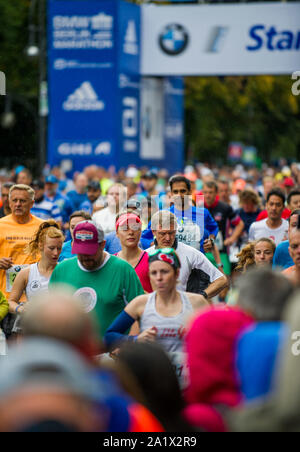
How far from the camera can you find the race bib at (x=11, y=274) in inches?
363

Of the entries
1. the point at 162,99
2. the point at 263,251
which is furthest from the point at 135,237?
the point at 162,99

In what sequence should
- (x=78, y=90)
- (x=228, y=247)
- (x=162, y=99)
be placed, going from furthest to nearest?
(x=162, y=99) → (x=78, y=90) → (x=228, y=247)

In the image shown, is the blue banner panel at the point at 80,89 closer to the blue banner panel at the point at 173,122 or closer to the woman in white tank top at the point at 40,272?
the blue banner panel at the point at 173,122

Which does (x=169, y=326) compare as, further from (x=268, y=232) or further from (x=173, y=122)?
(x=173, y=122)

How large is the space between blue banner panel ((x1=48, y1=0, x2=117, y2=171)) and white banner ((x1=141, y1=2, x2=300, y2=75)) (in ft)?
7.47

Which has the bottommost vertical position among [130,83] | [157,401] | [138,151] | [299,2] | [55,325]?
[157,401]

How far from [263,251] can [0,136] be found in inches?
1554

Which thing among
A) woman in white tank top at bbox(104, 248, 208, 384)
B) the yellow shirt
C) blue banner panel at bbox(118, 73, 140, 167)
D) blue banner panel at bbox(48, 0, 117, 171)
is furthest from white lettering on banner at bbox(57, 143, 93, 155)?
woman in white tank top at bbox(104, 248, 208, 384)

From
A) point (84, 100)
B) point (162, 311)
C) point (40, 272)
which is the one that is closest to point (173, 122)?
point (84, 100)

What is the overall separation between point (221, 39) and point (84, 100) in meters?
4.34

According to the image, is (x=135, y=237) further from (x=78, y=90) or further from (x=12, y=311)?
(x=78, y=90)

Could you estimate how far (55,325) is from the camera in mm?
3219

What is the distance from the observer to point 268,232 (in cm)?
1140
